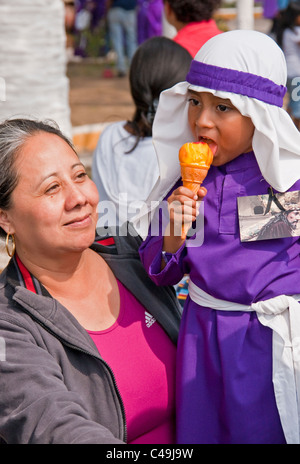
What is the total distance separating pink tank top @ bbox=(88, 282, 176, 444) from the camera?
8.96 ft

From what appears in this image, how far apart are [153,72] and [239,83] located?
6.91 feet

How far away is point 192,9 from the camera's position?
6062 mm

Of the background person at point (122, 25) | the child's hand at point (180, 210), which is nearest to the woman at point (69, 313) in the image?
the child's hand at point (180, 210)

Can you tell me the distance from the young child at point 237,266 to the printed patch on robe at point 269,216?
0.04m

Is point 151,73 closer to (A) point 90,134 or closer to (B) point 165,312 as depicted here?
(B) point 165,312

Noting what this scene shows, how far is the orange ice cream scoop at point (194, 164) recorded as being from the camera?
2594mm

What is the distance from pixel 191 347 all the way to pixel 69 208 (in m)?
0.73

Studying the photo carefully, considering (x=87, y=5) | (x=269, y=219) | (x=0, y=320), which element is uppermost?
(x=269, y=219)

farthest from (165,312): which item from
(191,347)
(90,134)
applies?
(90,134)

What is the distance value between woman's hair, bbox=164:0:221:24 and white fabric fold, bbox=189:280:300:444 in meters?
4.05

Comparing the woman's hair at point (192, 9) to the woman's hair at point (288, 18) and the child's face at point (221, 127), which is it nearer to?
the woman's hair at point (288, 18)

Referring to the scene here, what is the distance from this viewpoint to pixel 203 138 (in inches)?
106

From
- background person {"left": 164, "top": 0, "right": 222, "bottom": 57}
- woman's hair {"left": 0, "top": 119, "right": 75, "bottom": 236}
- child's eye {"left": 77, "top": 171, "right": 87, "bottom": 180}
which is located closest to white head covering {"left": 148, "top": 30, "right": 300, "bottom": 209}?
child's eye {"left": 77, "top": 171, "right": 87, "bottom": 180}

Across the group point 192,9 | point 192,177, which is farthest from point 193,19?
point 192,177
